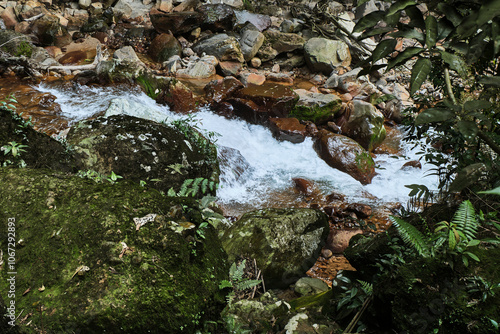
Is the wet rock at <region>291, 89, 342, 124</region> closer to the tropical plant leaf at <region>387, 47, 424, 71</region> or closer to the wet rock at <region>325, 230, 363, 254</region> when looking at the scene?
the wet rock at <region>325, 230, 363, 254</region>

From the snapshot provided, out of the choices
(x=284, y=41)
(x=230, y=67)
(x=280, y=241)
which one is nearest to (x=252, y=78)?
(x=230, y=67)

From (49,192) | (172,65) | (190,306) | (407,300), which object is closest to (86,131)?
(49,192)

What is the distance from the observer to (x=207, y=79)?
10359 millimetres

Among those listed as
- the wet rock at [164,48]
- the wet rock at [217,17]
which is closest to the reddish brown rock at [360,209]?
the wet rock at [164,48]

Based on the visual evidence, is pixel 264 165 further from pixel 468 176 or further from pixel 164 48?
pixel 164 48

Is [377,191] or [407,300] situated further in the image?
[377,191]

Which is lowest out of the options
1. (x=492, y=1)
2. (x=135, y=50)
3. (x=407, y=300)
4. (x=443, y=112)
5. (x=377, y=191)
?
(x=135, y=50)

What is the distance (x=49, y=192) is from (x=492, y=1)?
2.29 metres

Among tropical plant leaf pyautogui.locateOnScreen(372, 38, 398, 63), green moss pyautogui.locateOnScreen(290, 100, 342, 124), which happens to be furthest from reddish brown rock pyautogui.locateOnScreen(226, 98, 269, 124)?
tropical plant leaf pyautogui.locateOnScreen(372, 38, 398, 63)

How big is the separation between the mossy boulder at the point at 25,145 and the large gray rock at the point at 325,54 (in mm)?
9861

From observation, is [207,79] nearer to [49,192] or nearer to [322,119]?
[322,119]

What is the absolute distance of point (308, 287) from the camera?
357 centimetres

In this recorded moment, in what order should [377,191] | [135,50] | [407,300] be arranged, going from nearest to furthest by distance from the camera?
[407,300]
[377,191]
[135,50]

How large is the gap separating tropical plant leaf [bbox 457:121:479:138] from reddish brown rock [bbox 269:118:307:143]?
656 centimetres
